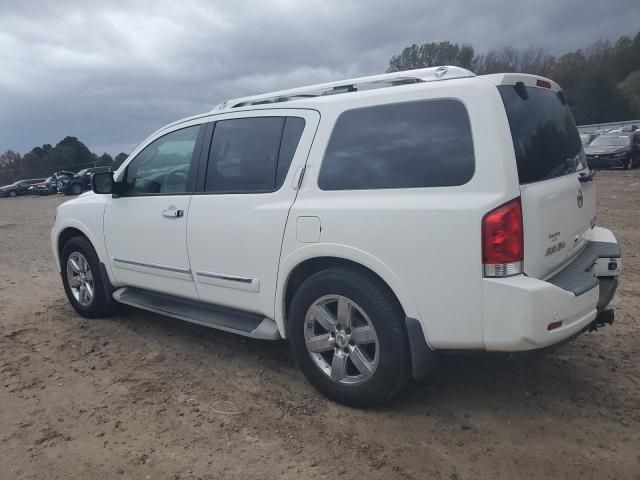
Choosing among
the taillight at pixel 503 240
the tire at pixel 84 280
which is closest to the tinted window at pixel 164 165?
the tire at pixel 84 280

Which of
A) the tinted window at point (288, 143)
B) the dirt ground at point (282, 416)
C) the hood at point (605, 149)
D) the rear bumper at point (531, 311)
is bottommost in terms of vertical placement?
the dirt ground at point (282, 416)

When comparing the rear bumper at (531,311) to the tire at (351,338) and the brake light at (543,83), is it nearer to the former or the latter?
the tire at (351,338)

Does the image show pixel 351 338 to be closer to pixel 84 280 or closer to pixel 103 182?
pixel 103 182

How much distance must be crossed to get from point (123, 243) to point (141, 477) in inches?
94.6

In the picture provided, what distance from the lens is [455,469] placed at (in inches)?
107

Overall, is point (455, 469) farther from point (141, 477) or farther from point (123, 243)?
point (123, 243)

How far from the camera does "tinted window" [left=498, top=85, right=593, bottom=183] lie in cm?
285

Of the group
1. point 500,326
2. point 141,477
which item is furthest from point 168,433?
point 500,326

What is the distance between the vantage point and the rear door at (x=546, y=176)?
9.13 feet

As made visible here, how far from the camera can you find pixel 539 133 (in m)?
3.05

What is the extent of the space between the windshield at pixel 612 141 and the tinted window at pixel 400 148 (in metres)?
22.8

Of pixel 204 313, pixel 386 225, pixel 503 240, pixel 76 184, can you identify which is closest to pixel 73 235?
pixel 204 313

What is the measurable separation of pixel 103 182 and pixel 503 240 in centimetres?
357

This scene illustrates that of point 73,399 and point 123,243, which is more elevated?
→ point 123,243
